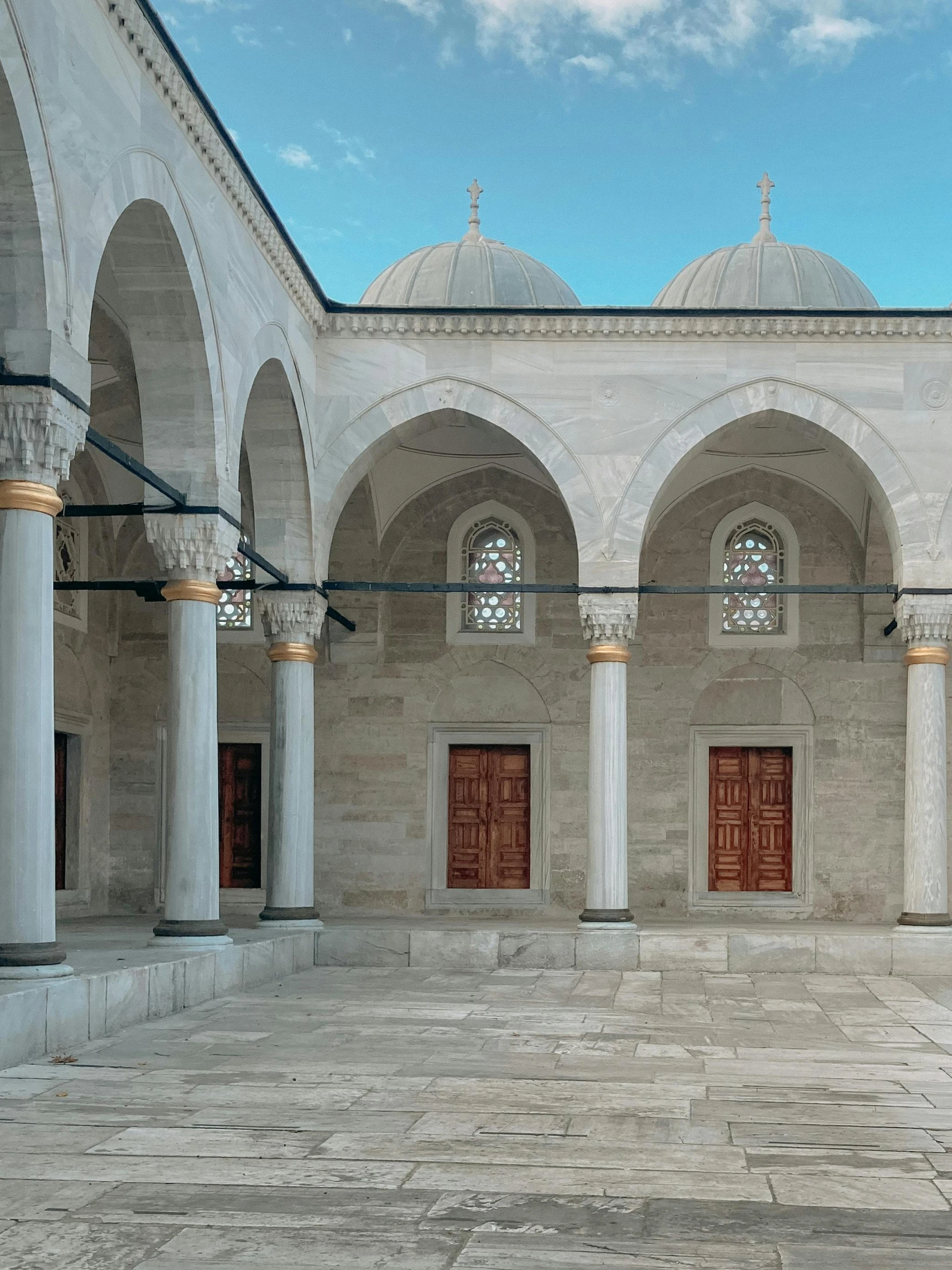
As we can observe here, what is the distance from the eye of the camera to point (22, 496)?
878 cm

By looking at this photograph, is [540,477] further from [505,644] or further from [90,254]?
[90,254]

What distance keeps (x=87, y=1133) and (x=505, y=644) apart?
44.7ft

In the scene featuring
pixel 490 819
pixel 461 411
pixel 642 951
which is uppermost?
pixel 461 411

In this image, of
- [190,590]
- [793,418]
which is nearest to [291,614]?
[190,590]

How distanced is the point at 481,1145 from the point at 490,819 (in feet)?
44.0

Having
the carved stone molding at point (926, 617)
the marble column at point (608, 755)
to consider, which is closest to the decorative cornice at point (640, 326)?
the carved stone molding at point (926, 617)

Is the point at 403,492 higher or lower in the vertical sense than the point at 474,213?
lower

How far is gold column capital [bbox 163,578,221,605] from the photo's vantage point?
493 inches

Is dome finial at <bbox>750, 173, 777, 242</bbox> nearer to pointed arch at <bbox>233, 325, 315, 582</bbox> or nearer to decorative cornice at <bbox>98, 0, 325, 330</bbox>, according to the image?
decorative cornice at <bbox>98, 0, 325, 330</bbox>

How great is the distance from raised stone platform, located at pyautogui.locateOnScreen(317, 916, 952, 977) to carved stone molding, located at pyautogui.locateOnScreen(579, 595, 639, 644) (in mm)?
3005

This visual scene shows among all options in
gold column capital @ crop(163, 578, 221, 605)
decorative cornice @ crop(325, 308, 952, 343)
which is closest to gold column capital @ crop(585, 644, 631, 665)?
decorative cornice @ crop(325, 308, 952, 343)

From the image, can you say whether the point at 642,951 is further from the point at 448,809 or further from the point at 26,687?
the point at 26,687

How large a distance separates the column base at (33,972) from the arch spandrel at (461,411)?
7612 mm

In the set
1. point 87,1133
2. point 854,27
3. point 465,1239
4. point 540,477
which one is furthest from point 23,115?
point 854,27
